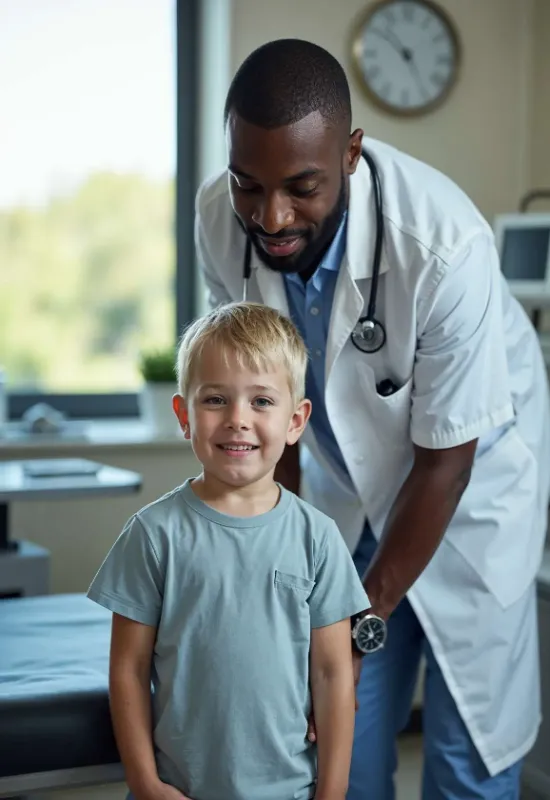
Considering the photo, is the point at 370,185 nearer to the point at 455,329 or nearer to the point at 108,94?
the point at 455,329

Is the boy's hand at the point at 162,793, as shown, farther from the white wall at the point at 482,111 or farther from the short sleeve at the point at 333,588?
the white wall at the point at 482,111

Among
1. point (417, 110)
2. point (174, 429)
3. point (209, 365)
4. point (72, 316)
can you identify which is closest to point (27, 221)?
point (72, 316)

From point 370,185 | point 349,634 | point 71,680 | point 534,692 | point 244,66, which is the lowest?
point 534,692

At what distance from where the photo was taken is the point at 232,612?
118 centimetres

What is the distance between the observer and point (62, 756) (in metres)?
1.37

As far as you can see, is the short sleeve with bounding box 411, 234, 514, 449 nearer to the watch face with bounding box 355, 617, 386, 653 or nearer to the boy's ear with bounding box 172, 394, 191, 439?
the watch face with bounding box 355, 617, 386, 653

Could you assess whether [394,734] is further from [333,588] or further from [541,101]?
[541,101]

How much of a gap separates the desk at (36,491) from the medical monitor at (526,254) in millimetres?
955

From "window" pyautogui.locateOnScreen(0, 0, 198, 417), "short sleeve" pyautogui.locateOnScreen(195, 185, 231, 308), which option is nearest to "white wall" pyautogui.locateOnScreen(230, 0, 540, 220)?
"window" pyautogui.locateOnScreen(0, 0, 198, 417)

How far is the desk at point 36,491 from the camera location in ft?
6.36

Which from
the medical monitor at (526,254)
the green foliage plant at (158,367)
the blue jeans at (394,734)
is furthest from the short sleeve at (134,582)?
the green foliage plant at (158,367)

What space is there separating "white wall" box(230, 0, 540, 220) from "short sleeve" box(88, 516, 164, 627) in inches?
67.3

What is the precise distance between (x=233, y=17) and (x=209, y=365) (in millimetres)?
1600

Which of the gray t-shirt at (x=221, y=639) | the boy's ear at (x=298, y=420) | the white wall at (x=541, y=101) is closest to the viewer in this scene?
the gray t-shirt at (x=221, y=639)
